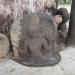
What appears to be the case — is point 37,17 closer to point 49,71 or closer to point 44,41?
point 44,41

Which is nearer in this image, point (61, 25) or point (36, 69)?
point (36, 69)

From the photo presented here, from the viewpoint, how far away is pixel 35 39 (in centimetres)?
290

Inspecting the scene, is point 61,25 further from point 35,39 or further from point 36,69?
point 36,69

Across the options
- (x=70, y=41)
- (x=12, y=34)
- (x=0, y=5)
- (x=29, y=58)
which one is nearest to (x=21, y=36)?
(x=12, y=34)

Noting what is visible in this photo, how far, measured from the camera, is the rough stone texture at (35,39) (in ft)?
9.45

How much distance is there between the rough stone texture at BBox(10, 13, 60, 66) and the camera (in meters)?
2.88

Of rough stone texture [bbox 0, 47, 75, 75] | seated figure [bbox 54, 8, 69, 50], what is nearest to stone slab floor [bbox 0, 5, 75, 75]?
rough stone texture [bbox 0, 47, 75, 75]

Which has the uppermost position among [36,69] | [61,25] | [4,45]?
[61,25]

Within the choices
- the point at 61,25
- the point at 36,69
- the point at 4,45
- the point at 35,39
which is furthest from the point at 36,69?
the point at 61,25

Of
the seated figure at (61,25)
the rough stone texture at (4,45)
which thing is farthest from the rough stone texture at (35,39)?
the seated figure at (61,25)

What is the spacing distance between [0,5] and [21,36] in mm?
593

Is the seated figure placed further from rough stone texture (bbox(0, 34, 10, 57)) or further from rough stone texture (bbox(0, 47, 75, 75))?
rough stone texture (bbox(0, 34, 10, 57))

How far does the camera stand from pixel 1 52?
9.68 ft

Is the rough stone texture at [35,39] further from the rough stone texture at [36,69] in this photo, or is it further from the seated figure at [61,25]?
the seated figure at [61,25]
